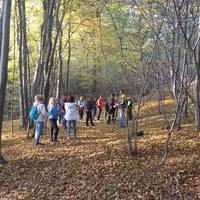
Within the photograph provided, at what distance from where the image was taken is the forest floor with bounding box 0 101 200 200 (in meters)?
8.35

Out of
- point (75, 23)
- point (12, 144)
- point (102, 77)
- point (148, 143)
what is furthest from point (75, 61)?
point (148, 143)

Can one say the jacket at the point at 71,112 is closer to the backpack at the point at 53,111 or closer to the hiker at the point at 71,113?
the hiker at the point at 71,113

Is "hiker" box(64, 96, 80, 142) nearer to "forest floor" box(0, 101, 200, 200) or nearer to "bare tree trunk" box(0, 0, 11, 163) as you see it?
"forest floor" box(0, 101, 200, 200)

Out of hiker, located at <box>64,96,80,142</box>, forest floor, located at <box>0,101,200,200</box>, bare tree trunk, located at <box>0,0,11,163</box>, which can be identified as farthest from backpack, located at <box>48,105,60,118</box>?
bare tree trunk, located at <box>0,0,11,163</box>

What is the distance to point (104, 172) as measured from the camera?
9.68 m

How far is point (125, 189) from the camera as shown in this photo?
27.6 feet

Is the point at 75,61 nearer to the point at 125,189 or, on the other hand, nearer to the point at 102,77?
the point at 102,77

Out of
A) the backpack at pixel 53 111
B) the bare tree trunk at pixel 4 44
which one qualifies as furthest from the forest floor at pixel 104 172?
the bare tree trunk at pixel 4 44

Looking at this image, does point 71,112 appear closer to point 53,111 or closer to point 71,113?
point 71,113

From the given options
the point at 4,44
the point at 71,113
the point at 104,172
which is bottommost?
the point at 104,172

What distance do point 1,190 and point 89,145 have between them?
4.31 metres

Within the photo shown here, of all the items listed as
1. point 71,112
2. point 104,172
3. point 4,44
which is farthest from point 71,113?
point 104,172

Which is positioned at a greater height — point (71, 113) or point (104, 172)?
point (71, 113)

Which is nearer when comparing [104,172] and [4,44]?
[104,172]
